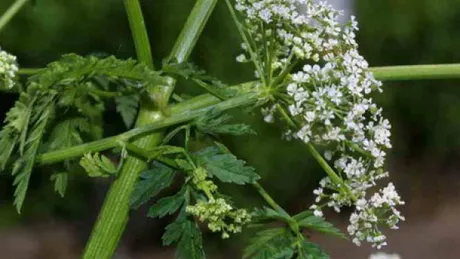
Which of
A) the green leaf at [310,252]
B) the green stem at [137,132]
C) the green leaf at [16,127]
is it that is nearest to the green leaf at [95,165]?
the green stem at [137,132]

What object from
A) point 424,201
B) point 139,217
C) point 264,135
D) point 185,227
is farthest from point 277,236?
point 424,201

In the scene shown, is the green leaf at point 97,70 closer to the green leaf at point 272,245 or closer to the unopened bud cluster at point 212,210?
the unopened bud cluster at point 212,210

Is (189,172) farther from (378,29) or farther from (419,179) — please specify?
(419,179)

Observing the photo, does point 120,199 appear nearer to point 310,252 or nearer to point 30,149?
point 30,149

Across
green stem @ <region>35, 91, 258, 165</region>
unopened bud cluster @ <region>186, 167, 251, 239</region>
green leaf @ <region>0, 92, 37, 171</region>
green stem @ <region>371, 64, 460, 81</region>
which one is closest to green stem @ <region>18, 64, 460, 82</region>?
green stem @ <region>371, 64, 460, 81</region>

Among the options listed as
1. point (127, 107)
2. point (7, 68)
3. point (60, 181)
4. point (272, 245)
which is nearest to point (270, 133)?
point (127, 107)
